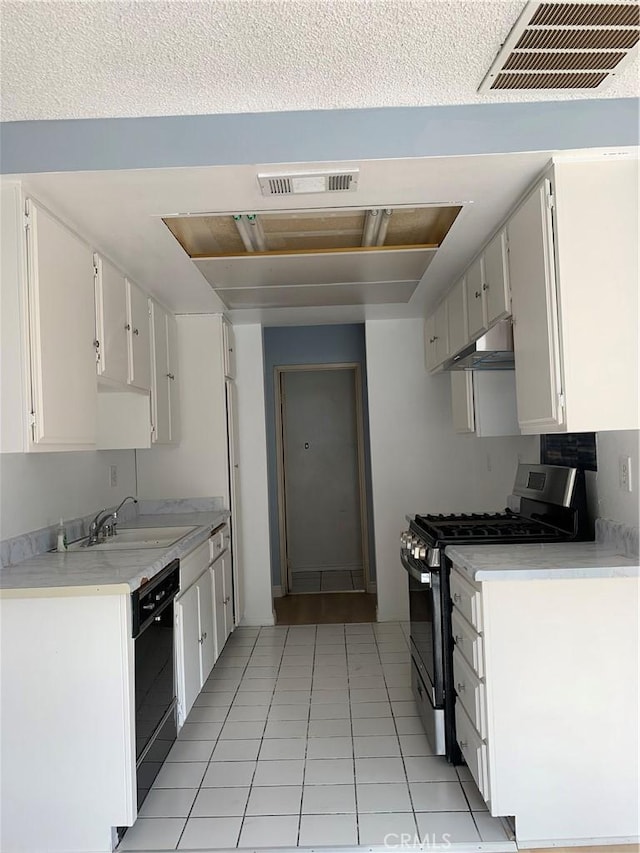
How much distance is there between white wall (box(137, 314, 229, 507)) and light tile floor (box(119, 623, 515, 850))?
50.0 inches

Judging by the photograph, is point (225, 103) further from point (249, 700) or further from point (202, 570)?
point (249, 700)

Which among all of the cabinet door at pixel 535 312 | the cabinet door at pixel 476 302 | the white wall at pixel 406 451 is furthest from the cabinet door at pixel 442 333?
the cabinet door at pixel 535 312

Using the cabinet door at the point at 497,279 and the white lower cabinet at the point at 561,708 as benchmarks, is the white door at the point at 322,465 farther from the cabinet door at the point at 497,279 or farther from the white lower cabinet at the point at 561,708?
the white lower cabinet at the point at 561,708

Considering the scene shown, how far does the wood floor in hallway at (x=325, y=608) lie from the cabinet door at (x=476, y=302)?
9.08 feet

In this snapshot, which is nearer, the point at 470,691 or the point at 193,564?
the point at 470,691

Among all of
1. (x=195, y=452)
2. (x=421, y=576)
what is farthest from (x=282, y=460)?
(x=421, y=576)

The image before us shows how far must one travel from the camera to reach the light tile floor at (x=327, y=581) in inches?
257

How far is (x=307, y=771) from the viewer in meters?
2.95

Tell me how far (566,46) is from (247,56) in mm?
895

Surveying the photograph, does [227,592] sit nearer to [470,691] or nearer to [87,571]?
[87,571]

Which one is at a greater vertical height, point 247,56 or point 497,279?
point 247,56

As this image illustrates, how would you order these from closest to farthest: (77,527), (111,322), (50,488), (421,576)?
1. (421,576)
2. (111,322)
3. (50,488)
4. (77,527)

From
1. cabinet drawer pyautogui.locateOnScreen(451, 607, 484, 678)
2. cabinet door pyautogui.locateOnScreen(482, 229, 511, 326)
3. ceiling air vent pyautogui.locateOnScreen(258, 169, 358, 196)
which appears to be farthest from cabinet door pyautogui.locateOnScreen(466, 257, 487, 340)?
cabinet drawer pyautogui.locateOnScreen(451, 607, 484, 678)

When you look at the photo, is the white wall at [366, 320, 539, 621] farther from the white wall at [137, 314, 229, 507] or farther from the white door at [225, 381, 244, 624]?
the white wall at [137, 314, 229, 507]
